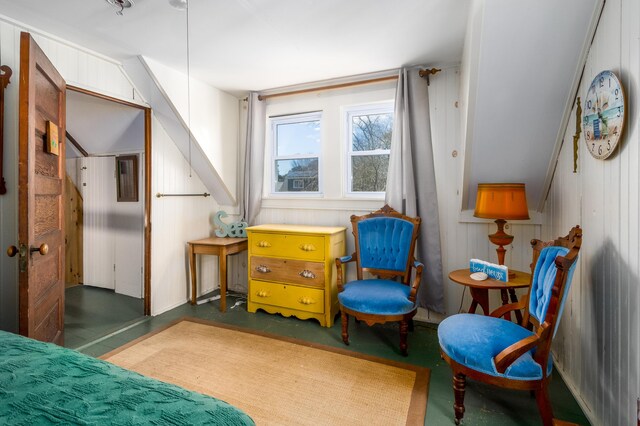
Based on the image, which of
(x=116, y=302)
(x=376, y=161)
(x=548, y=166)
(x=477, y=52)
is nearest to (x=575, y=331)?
(x=548, y=166)

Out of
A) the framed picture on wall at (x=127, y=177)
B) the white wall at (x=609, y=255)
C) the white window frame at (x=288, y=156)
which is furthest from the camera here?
the framed picture on wall at (x=127, y=177)

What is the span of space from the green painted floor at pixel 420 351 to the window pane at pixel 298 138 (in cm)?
189

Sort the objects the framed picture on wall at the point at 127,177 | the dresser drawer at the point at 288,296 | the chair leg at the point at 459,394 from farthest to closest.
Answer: the framed picture on wall at the point at 127,177 < the dresser drawer at the point at 288,296 < the chair leg at the point at 459,394

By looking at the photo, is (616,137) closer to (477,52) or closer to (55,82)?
(477,52)

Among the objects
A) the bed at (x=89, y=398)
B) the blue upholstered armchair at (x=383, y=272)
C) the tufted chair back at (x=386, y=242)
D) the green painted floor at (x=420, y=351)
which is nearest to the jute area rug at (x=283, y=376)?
the green painted floor at (x=420, y=351)

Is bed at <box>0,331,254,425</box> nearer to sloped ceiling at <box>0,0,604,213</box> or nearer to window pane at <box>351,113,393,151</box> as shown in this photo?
sloped ceiling at <box>0,0,604,213</box>

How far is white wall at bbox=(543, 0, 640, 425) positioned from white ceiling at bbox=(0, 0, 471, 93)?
94 cm

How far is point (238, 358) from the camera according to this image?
8.00ft

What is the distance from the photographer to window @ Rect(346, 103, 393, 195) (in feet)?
11.1

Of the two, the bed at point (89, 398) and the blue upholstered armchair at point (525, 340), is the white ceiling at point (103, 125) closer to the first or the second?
the bed at point (89, 398)

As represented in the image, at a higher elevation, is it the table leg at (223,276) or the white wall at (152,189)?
the white wall at (152,189)

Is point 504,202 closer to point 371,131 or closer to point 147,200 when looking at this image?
point 371,131

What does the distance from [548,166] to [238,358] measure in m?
2.81

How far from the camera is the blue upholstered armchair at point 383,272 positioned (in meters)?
2.44
